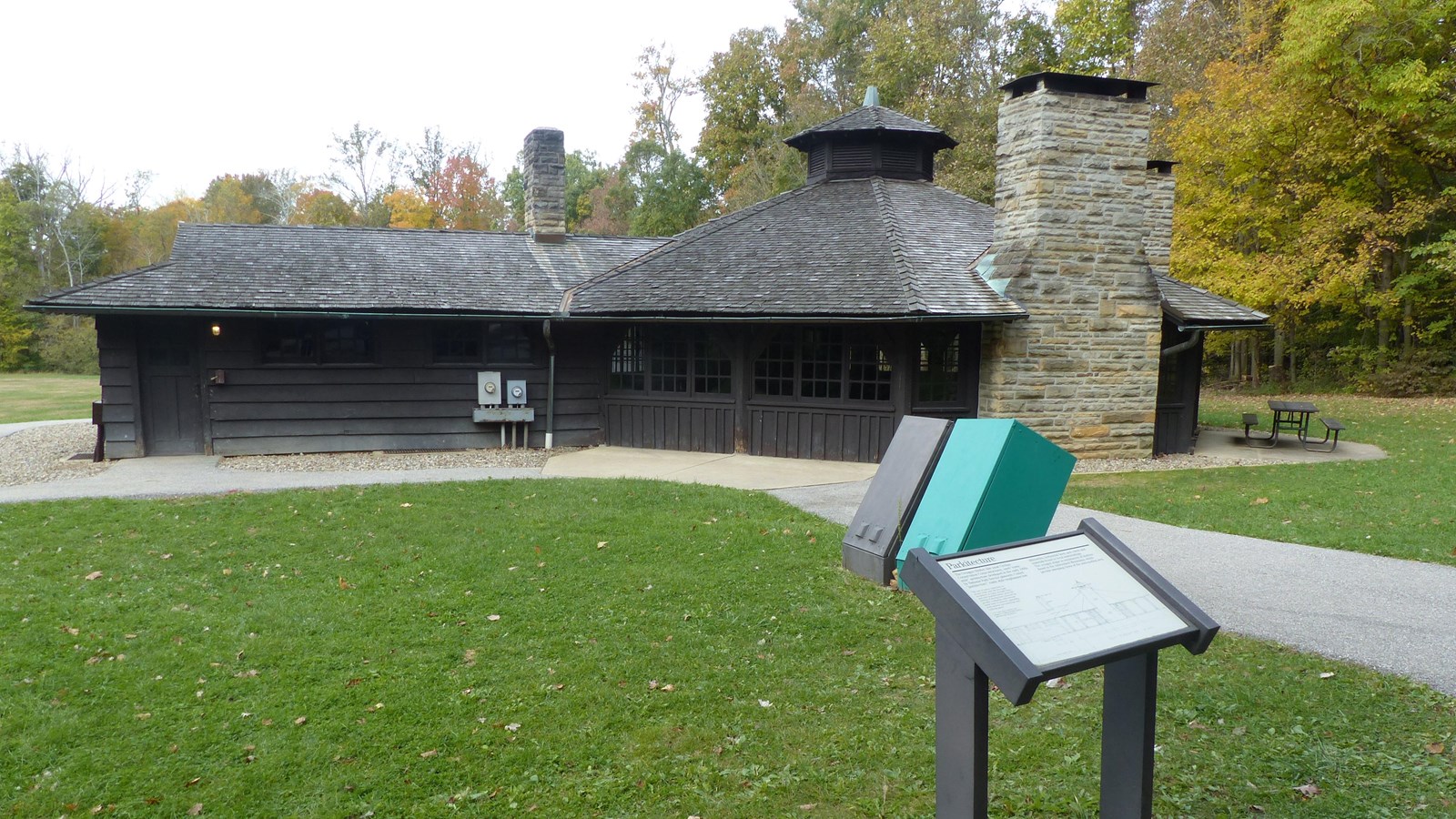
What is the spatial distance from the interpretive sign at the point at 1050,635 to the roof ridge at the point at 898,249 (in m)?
8.50

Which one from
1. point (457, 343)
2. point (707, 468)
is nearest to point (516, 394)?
point (457, 343)

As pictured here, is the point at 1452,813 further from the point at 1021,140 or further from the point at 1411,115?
the point at 1411,115

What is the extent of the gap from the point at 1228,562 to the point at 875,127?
10.7 meters

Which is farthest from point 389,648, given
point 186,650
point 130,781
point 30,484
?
point 30,484

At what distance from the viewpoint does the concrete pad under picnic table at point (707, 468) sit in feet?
35.1

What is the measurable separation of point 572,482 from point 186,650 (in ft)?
17.5

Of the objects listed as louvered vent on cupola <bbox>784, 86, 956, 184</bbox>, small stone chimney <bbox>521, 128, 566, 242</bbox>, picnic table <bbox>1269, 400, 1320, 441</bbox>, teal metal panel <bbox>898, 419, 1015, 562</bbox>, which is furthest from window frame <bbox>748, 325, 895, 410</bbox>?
teal metal panel <bbox>898, 419, 1015, 562</bbox>

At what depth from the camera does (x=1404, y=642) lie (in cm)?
503

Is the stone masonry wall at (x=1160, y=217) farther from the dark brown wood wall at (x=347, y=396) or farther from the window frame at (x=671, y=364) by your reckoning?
the dark brown wood wall at (x=347, y=396)

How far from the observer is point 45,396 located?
24.6 meters

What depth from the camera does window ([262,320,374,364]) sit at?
41.8 feet

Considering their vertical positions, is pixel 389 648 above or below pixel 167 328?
below

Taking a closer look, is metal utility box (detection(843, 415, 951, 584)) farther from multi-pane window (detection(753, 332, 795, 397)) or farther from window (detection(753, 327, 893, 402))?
multi-pane window (detection(753, 332, 795, 397))

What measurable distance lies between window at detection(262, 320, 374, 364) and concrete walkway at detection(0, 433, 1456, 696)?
190 cm
